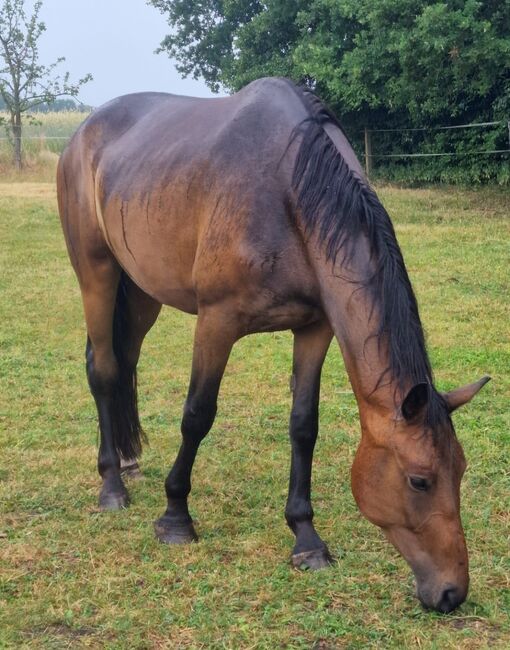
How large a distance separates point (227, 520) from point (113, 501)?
64cm

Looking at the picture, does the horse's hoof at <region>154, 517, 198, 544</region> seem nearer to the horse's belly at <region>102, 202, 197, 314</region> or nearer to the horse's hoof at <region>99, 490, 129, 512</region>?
the horse's hoof at <region>99, 490, 129, 512</region>

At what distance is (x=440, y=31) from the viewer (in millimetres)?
11969

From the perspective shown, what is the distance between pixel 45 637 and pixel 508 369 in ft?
14.1

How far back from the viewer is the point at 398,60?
1355 centimetres

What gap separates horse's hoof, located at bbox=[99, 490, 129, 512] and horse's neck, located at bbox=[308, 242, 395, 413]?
5.51ft

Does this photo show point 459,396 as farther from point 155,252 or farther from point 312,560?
point 155,252

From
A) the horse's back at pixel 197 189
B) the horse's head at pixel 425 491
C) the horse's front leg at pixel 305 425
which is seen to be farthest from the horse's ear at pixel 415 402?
the horse's front leg at pixel 305 425

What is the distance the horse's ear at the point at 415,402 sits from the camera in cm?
259

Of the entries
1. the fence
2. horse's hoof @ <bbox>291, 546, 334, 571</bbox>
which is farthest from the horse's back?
the fence

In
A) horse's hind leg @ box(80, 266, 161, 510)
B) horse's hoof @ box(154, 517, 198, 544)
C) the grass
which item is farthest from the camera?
the grass

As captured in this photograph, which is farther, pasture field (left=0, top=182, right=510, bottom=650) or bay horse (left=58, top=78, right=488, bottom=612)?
pasture field (left=0, top=182, right=510, bottom=650)

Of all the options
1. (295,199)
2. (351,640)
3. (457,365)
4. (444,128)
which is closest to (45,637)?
(351,640)

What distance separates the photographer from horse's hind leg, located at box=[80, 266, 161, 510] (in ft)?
14.1

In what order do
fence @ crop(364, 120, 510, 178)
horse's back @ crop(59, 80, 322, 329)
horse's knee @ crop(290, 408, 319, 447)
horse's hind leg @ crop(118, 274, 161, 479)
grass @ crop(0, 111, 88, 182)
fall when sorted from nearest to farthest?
horse's back @ crop(59, 80, 322, 329) → horse's knee @ crop(290, 408, 319, 447) → horse's hind leg @ crop(118, 274, 161, 479) → fence @ crop(364, 120, 510, 178) → grass @ crop(0, 111, 88, 182)
